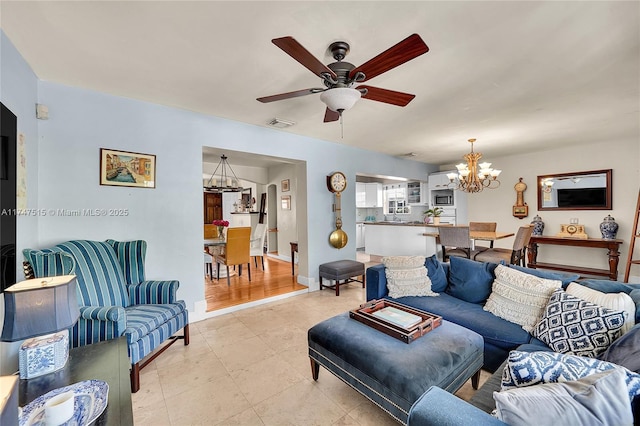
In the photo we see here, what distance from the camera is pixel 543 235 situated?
17.5 feet

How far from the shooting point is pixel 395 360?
152cm

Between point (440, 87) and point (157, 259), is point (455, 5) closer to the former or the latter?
point (440, 87)

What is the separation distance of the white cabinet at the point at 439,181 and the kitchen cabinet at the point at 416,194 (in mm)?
368

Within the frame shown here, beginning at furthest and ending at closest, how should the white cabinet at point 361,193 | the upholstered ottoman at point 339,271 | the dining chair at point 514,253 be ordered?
the white cabinet at point 361,193, the upholstered ottoman at point 339,271, the dining chair at point 514,253

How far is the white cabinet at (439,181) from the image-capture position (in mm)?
6266

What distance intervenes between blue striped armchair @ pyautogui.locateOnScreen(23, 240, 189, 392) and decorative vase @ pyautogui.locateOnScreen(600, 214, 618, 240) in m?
6.45

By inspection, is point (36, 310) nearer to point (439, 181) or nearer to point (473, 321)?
point (473, 321)

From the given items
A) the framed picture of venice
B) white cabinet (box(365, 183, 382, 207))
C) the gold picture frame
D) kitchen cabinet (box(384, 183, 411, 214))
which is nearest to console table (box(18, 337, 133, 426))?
the framed picture of venice

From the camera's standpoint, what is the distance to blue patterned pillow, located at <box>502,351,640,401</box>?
92cm

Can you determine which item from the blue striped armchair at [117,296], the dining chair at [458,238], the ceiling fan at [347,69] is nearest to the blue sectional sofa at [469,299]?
the dining chair at [458,238]

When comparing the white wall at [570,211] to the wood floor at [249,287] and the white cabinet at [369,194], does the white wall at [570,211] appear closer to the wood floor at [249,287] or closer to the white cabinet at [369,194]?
the white cabinet at [369,194]

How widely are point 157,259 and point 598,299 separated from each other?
12.1ft

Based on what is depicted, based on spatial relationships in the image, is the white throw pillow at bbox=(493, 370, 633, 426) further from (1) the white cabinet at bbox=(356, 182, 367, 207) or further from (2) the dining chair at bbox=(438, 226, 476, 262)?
(1) the white cabinet at bbox=(356, 182, 367, 207)

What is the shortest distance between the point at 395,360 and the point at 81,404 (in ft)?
4.71
